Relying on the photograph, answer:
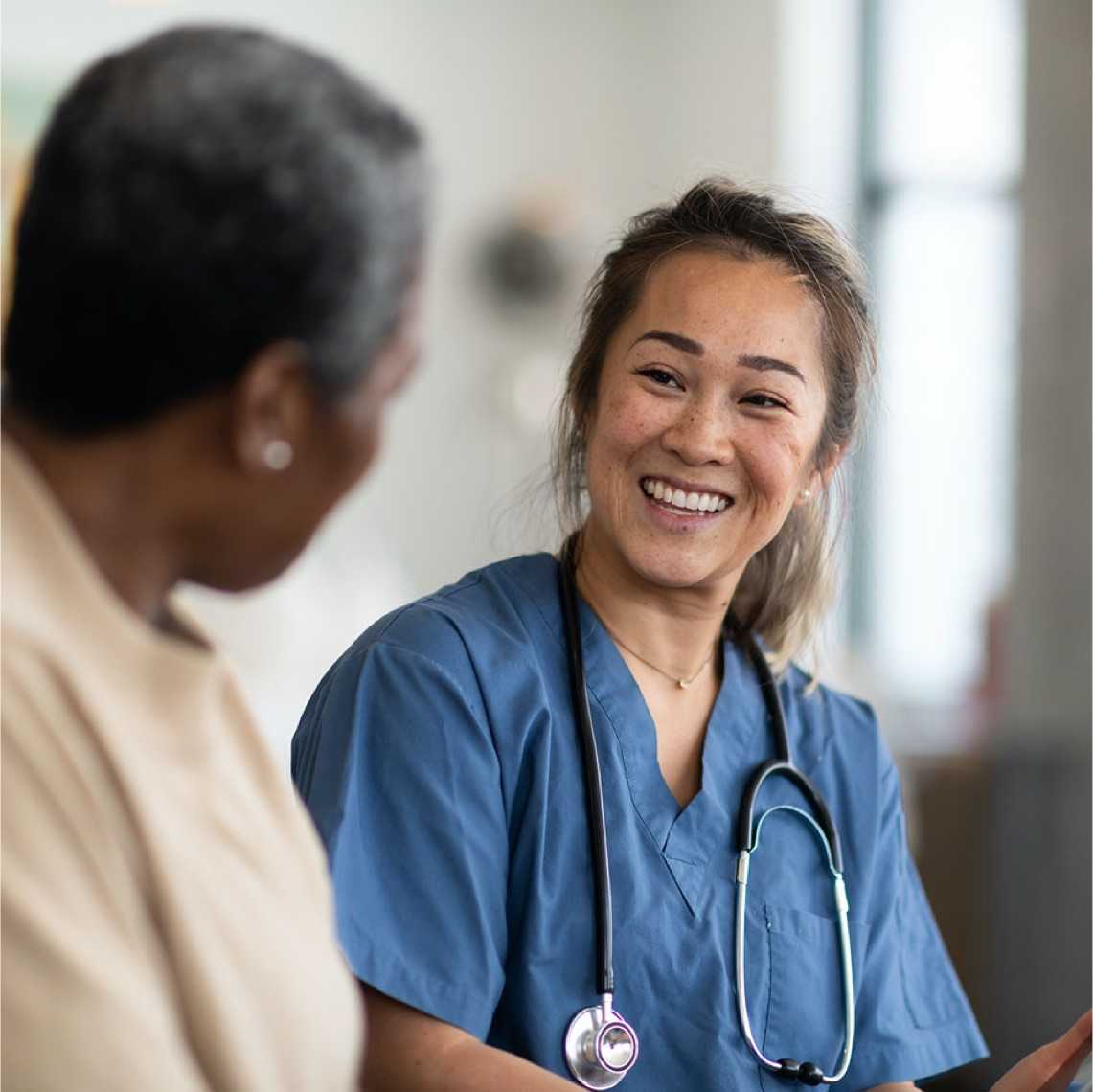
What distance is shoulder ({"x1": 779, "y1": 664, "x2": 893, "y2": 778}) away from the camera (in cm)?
140

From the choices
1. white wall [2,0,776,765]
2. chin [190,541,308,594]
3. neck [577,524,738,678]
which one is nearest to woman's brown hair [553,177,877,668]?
neck [577,524,738,678]

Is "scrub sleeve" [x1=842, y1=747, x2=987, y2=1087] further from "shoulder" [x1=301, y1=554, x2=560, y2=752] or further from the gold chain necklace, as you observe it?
"shoulder" [x1=301, y1=554, x2=560, y2=752]

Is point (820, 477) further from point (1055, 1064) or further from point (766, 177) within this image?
point (766, 177)

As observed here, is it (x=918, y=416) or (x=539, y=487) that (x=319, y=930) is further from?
(x=918, y=416)

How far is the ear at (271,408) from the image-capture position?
25.3 inches

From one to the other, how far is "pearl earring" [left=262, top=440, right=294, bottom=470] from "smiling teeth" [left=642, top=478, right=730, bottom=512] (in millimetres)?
662

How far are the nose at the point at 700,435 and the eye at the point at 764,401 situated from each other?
0.02m

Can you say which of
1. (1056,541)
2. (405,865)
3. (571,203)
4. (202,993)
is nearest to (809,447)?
(405,865)

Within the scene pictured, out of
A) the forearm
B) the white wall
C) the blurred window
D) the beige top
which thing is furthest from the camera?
the white wall

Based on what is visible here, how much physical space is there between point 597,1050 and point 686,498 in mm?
447

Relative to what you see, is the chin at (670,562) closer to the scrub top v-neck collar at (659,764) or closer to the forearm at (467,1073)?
the scrub top v-neck collar at (659,764)

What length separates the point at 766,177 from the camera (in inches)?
148

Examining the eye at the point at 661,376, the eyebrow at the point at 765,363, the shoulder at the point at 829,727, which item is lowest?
the shoulder at the point at 829,727

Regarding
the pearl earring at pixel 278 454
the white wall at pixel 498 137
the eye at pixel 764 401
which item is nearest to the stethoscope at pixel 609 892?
Result: the eye at pixel 764 401
